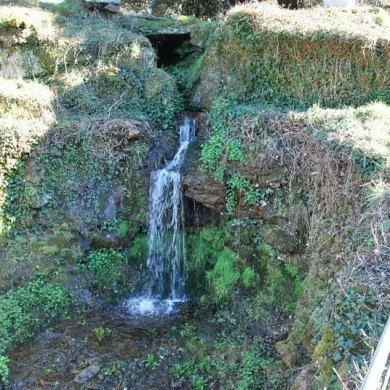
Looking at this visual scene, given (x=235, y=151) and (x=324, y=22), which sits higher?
(x=324, y=22)

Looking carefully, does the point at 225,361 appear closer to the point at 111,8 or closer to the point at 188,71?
the point at 188,71

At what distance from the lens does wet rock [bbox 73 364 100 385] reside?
5.63 metres

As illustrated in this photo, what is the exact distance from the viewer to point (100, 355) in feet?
19.9

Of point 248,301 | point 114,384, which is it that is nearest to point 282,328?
point 248,301

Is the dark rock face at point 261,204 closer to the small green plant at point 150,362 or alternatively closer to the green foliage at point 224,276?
the green foliage at point 224,276

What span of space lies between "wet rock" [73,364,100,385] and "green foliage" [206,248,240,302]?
→ 2.29 m

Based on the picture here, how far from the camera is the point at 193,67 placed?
389 inches

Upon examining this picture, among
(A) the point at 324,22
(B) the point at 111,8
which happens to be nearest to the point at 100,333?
(A) the point at 324,22

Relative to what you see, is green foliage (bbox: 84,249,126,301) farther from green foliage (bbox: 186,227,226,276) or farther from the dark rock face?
the dark rock face

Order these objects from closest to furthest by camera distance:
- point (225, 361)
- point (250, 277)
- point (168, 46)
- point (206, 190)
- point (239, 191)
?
1. point (225, 361)
2. point (250, 277)
3. point (239, 191)
4. point (206, 190)
5. point (168, 46)

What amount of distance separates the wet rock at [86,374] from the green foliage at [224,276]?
229 centimetres

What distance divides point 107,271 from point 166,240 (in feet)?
4.10

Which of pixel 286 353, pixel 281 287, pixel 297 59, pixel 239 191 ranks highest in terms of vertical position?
pixel 297 59

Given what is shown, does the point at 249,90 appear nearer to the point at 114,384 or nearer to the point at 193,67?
the point at 193,67
